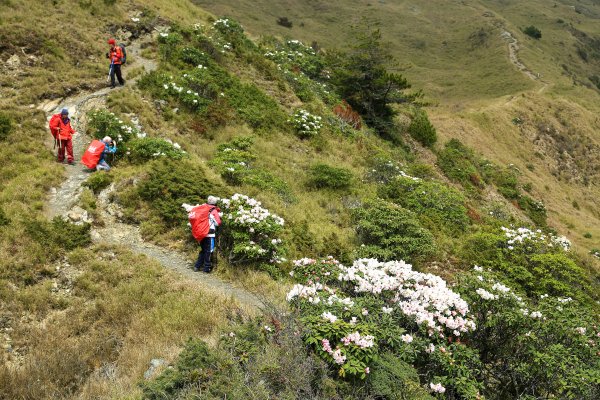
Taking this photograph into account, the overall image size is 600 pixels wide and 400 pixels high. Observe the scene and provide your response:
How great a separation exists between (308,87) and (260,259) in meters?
15.6

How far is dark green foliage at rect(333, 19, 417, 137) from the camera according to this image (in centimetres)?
2417

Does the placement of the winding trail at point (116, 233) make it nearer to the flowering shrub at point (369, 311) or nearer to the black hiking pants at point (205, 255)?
the black hiking pants at point (205, 255)

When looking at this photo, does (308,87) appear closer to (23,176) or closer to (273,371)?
(23,176)

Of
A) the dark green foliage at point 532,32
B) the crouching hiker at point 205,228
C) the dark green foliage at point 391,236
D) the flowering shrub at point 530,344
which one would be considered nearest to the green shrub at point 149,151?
the crouching hiker at point 205,228

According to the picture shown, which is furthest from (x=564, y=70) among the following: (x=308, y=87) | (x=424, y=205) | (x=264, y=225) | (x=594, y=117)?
(x=264, y=225)

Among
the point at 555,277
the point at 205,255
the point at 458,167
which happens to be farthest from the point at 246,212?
the point at 458,167

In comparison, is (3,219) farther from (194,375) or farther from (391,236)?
(391,236)

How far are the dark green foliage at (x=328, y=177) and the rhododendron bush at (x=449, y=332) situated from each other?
7182mm

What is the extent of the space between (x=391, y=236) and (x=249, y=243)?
4094 mm

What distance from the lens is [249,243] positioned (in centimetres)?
841

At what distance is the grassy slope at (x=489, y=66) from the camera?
119ft

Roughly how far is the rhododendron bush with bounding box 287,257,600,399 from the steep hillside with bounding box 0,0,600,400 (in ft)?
0.11

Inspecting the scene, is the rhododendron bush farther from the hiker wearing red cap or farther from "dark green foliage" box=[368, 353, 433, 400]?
the hiker wearing red cap

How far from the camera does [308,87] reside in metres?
22.4
